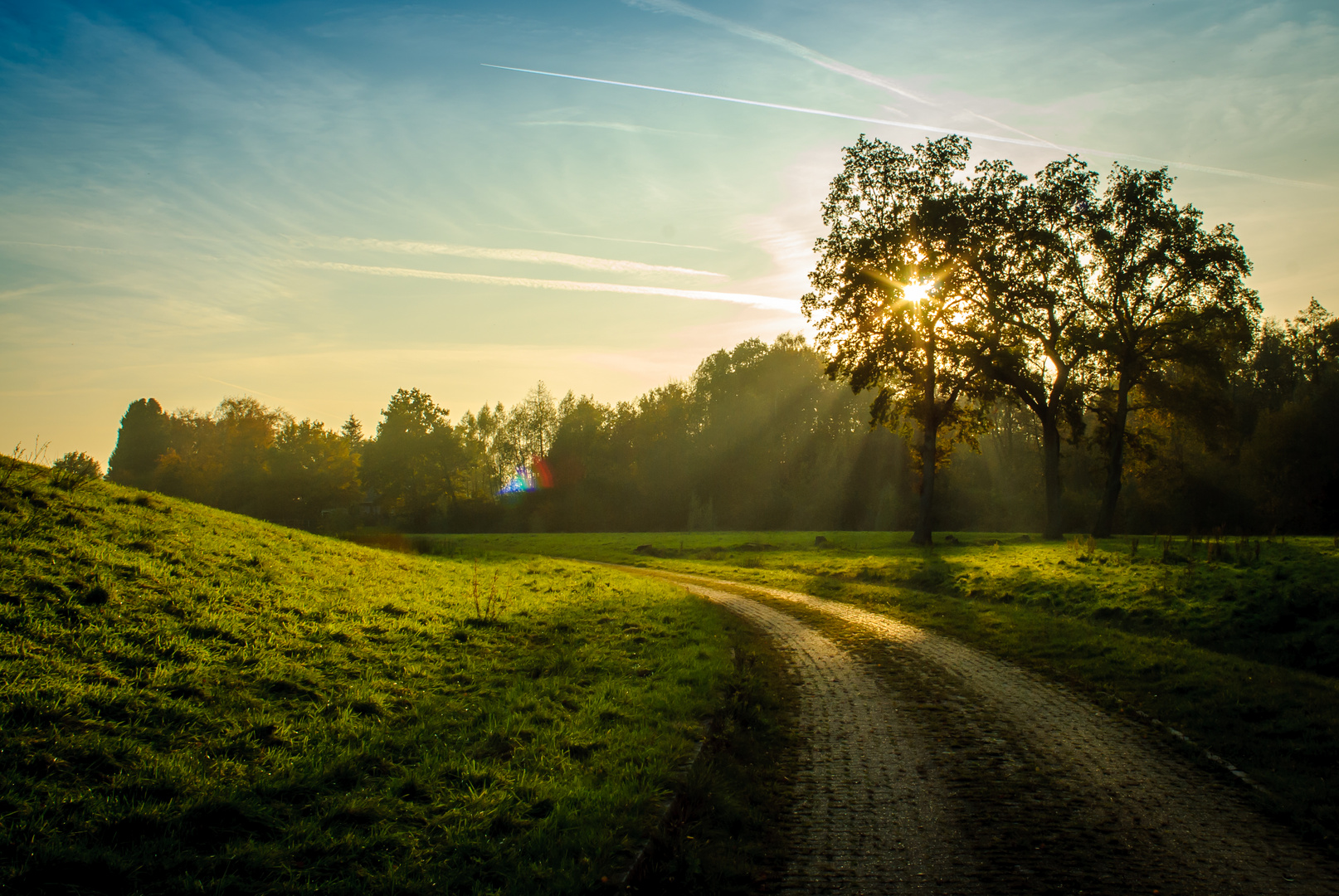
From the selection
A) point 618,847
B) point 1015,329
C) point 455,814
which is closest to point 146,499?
point 455,814

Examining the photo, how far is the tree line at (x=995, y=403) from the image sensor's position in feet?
106

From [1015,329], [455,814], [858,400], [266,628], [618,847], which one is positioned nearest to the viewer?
[618,847]

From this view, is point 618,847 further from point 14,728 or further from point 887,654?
point 887,654

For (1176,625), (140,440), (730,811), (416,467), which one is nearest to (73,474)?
(730,811)

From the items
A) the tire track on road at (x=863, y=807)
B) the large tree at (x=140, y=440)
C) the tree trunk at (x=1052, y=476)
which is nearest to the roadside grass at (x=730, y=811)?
the tire track on road at (x=863, y=807)

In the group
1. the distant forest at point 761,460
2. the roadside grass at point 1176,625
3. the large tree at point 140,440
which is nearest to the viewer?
the roadside grass at point 1176,625

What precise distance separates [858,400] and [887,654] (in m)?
63.6

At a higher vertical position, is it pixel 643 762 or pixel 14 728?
pixel 14 728

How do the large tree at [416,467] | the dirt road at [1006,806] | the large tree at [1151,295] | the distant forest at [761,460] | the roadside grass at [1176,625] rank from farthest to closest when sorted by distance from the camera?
1. the large tree at [416,467]
2. the distant forest at [761,460]
3. the large tree at [1151,295]
4. the roadside grass at [1176,625]
5. the dirt road at [1006,806]

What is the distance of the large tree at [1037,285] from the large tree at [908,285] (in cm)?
93

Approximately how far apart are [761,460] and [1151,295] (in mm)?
41486

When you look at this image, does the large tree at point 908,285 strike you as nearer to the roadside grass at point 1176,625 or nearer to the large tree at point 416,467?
the roadside grass at point 1176,625

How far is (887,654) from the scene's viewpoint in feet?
38.9

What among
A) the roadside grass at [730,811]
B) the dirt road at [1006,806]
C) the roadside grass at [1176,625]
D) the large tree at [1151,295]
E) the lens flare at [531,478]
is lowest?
the roadside grass at [730,811]
